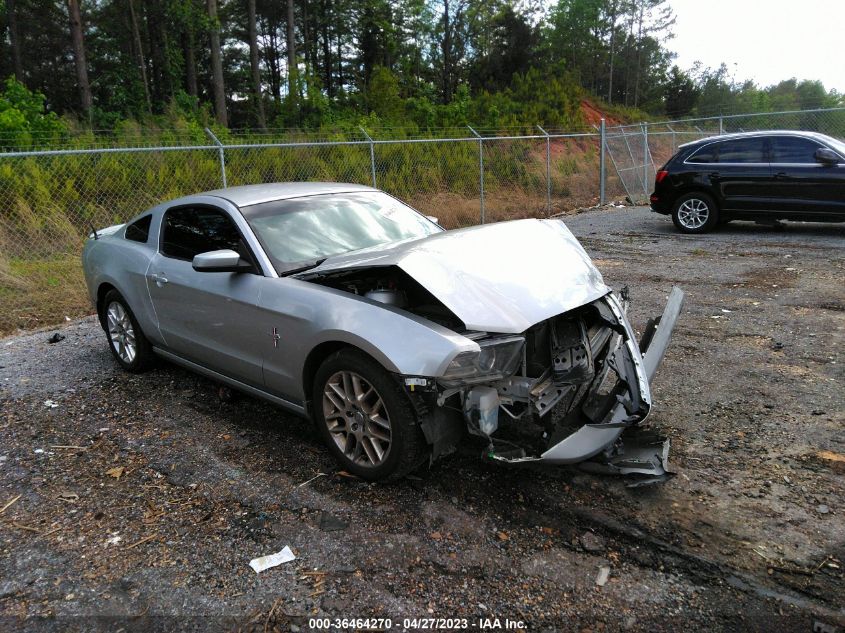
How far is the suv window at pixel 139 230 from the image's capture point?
195 inches

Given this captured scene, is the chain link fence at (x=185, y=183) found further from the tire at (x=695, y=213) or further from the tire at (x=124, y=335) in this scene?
the tire at (x=695, y=213)

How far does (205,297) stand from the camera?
163 inches

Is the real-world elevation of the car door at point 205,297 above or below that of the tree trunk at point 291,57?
below

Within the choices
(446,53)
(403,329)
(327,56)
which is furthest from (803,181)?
(327,56)

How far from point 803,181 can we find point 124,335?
10126 mm

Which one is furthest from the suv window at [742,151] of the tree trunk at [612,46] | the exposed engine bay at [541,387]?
the tree trunk at [612,46]

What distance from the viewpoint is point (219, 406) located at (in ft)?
15.0

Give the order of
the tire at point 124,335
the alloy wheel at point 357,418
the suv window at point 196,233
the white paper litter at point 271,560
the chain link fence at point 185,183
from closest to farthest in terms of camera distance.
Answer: the white paper litter at point 271,560 → the alloy wheel at point 357,418 → the suv window at point 196,233 → the tire at point 124,335 → the chain link fence at point 185,183

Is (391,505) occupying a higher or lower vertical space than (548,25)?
lower

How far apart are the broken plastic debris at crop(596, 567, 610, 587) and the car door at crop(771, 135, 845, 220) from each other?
31.4ft

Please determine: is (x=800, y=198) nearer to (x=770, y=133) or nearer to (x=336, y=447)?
(x=770, y=133)

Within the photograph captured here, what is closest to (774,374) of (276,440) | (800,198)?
(276,440)

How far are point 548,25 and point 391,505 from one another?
67845 millimetres

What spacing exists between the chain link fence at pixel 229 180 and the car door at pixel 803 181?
15.4 feet
